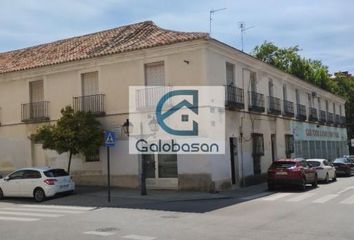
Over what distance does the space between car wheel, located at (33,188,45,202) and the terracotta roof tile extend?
7.38 metres

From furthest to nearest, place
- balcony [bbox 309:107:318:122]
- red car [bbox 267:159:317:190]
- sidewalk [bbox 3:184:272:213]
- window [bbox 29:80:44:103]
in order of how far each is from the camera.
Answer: balcony [bbox 309:107:318:122] → window [bbox 29:80:44:103] → red car [bbox 267:159:317:190] → sidewalk [bbox 3:184:272:213]

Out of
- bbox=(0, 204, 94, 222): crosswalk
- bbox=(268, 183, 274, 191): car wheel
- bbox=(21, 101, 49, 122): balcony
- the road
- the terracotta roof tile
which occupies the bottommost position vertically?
the road

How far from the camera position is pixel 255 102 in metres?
26.9

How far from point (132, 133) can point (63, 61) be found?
18.2 feet

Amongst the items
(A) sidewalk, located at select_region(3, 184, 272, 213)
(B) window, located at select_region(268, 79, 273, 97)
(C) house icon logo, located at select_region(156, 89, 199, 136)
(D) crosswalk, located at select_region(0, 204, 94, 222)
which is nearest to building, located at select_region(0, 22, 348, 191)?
(B) window, located at select_region(268, 79, 273, 97)

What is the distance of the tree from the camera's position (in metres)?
22.7

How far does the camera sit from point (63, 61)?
2527 centimetres

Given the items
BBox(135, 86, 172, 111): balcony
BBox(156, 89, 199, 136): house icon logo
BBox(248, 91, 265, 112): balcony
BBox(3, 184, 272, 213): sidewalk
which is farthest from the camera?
BBox(248, 91, 265, 112): balcony

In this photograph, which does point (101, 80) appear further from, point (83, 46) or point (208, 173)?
point (208, 173)

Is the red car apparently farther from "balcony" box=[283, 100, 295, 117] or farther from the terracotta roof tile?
"balcony" box=[283, 100, 295, 117]

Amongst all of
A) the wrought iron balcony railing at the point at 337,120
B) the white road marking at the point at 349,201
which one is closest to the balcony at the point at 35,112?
the white road marking at the point at 349,201

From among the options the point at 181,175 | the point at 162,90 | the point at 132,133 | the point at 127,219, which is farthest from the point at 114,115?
the point at 127,219

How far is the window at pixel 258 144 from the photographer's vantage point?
88.1 feet

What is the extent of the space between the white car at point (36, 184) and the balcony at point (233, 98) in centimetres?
811
